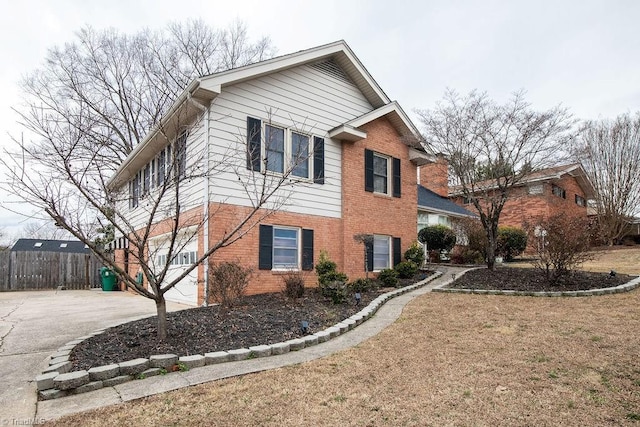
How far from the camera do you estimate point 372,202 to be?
1309 centimetres

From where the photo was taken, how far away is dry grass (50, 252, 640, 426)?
3.39 m

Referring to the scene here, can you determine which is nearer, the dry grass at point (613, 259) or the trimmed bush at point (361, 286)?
the trimmed bush at point (361, 286)

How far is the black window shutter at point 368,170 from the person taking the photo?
13.0 m

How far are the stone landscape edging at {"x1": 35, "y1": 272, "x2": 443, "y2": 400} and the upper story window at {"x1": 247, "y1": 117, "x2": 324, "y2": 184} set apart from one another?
18.1 ft

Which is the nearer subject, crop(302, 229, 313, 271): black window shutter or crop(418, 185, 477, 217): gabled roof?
crop(302, 229, 313, 271): black window shutter

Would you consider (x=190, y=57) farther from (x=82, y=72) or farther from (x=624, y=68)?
(x=624, y=68)

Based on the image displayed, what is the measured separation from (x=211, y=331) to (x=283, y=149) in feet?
20.8

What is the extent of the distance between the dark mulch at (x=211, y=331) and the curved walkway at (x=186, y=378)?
1.64 feet

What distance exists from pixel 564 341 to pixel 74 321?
9.13m

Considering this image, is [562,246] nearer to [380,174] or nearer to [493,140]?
[493,140]

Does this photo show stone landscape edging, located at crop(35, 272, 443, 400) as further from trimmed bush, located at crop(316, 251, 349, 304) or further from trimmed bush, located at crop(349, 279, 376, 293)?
trimmed bush, located at crop(349, 279, 376, 293)

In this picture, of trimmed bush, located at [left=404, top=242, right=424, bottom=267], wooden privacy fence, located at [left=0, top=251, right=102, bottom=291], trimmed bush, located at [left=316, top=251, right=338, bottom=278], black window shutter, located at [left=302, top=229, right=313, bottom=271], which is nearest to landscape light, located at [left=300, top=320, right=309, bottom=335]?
trimmed bush, located at [left=316, top=251, right=338, bottom=278]

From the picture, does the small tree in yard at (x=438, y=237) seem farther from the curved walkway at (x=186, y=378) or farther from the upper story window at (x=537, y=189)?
the curved walkway at (x=186, y=378)

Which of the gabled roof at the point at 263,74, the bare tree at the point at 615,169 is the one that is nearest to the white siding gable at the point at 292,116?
the gabled roof at the point at 263,74
